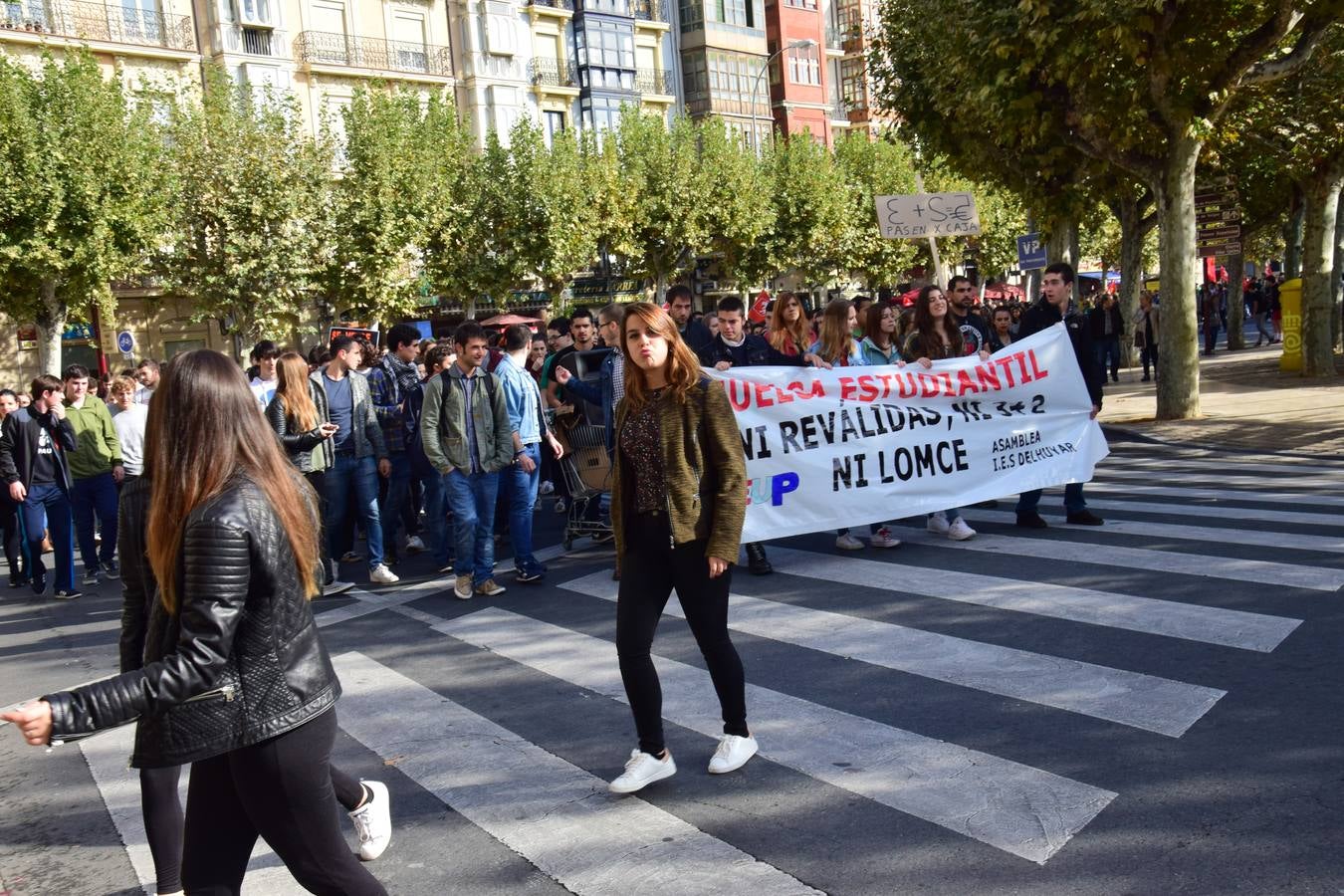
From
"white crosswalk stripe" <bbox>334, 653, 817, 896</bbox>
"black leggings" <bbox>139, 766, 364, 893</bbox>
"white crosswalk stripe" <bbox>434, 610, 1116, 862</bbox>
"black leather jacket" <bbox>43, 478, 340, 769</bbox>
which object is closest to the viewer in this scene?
"black leather jacket" <bbox>43, 478, 340, 769</bbox>

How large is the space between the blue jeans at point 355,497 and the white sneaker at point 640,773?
5392mm

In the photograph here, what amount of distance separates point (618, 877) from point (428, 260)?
118 ft

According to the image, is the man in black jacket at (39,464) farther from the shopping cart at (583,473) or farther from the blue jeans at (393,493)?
the shopping cart at (583,473)

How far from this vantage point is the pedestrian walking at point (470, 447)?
8.57m

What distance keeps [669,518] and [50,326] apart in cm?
2976

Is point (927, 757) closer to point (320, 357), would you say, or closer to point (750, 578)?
point (750, 578)

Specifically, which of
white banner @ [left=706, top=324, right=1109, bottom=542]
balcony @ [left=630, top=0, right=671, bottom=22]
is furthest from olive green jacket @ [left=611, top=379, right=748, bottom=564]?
balcony @ [left=630, top=0, right=671, bottom=22]

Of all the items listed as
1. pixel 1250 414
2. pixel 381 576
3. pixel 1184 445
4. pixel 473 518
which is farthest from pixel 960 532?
pixel 1250 414

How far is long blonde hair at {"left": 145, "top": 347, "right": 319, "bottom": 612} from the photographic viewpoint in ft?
9.52

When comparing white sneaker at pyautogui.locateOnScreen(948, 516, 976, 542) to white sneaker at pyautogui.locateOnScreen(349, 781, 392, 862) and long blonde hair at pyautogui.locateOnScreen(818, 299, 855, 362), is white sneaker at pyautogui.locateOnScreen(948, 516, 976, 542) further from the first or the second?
white sneaker at pyautogui.locateOnScreen(349, 781, 392, 862)

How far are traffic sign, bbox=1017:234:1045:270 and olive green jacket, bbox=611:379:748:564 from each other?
24.8 m

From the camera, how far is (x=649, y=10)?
173ft

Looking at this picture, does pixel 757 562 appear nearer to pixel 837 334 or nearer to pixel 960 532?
A: pixel 960 532

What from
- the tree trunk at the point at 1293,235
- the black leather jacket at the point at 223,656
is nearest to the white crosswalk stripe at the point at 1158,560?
the black leather jacket at the point at 223,656
